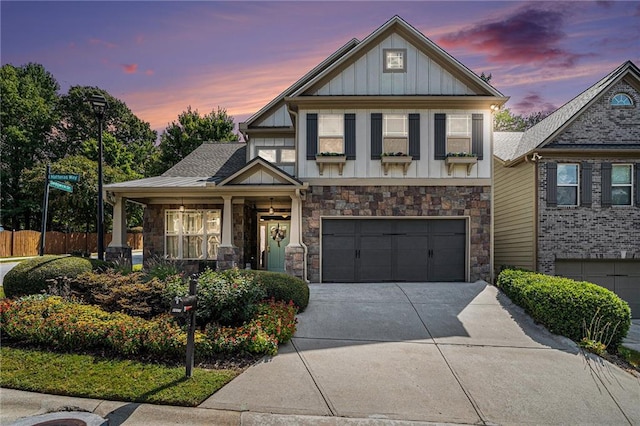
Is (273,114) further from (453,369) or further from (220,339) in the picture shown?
(453,369)

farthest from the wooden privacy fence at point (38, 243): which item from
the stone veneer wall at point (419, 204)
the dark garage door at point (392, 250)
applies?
the stone veneer wall at point (419, 204)

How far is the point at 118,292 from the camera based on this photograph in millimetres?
7352

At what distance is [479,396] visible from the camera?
5.08 m

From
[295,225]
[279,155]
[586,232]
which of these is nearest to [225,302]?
[295,225]

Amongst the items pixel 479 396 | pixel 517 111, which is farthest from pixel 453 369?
pixel 517 111

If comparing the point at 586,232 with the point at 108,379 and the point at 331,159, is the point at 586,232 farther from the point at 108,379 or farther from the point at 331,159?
the point at 108,379

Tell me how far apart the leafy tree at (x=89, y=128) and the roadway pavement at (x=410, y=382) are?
106ft

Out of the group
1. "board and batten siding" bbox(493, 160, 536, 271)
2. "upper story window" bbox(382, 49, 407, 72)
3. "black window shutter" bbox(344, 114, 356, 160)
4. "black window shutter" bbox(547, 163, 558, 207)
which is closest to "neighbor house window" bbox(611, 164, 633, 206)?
"black window shutter" bbox(547, 163, 558, 207)

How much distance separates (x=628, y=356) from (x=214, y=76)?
12.6m

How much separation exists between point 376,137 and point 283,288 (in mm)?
5953

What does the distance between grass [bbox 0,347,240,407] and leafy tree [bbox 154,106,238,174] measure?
84.9 feet

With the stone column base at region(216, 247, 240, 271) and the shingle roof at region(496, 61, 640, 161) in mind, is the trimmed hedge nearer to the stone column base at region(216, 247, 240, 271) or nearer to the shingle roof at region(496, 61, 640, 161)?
the shingle roof at region(496, 61, 640, 161)

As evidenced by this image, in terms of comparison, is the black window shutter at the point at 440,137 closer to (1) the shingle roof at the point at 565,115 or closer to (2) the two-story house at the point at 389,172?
(2) the two-story house at the point at 389,172

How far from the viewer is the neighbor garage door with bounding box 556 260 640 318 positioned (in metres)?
11.6
